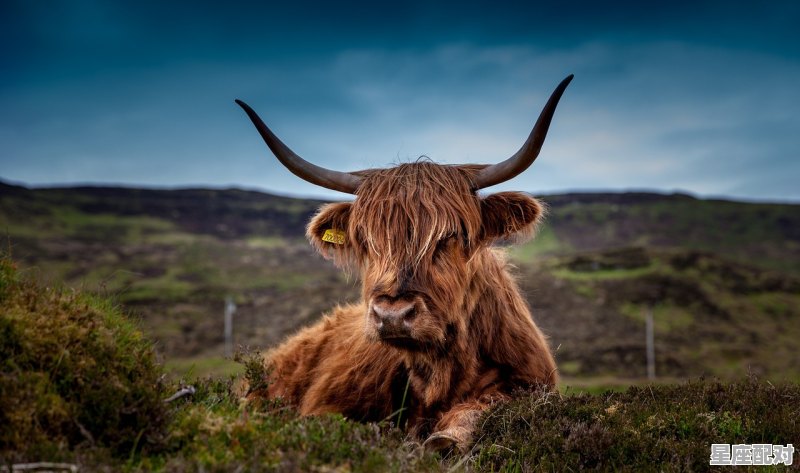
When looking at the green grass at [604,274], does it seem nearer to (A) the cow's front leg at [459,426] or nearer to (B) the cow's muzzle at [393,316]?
(A) the cow's front leg at [459,426]

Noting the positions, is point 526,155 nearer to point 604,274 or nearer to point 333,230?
point 333,230

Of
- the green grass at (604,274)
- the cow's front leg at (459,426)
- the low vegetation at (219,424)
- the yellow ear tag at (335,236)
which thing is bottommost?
the green grass at (604,274)

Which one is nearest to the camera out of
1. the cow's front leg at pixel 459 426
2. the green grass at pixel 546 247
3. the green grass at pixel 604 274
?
the cow's front leg at pixel 459 426

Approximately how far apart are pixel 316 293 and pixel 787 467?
143 feet

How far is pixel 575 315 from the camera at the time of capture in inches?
1511

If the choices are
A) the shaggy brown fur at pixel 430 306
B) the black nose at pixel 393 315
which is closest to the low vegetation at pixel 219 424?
the shaggy brown fur at pixel 430 306

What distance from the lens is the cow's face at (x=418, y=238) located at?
3926 millimetres

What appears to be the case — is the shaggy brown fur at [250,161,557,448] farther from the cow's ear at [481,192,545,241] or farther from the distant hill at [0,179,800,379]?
the distant hill at [0,179,800,379]

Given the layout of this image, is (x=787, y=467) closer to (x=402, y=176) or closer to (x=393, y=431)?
(x=393, y=431)

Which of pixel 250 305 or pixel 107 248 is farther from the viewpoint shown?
pixel 107 248

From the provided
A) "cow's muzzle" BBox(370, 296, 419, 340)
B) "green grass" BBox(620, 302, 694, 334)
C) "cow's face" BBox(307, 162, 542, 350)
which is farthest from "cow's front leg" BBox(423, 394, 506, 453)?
"green grass" BBox(620, 302, 694, 334)

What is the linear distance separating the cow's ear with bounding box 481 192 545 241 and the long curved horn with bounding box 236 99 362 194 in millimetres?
1080

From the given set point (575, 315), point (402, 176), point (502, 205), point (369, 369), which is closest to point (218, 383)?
point (369, 369)

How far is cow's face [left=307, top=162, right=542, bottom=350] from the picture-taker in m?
3.93
